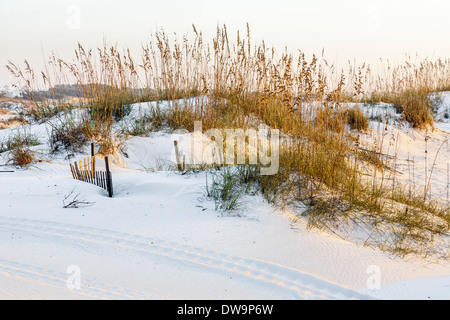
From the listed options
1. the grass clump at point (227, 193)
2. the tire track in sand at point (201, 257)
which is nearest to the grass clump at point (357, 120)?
the grass clump at point (227, 193)

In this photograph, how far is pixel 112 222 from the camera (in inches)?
119

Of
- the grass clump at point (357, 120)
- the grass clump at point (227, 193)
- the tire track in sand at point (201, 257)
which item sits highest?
the grass clump at point (357, 120)

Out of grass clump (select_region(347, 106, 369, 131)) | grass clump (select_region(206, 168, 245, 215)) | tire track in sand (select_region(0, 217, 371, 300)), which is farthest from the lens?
grass clump (select_region(347, 106, 369, 131))

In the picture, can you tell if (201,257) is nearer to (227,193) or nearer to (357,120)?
(227,193)

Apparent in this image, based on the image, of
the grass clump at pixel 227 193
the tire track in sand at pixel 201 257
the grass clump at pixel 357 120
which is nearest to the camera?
the tire track in sand at pixel 201 257

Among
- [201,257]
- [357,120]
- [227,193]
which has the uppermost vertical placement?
[357,120]

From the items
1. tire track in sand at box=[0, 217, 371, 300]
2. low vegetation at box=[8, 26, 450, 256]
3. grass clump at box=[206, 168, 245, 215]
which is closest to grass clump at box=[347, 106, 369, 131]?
low vegetation at box=[8, 26, 450, 256]

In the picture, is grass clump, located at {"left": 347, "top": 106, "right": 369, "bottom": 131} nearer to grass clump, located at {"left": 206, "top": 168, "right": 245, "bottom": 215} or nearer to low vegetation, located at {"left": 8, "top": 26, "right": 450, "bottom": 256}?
low vegetation, located at {"left": 8, "top": 26, "right": 450, "bottom": 256}

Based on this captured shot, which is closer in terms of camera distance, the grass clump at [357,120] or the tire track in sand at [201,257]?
the tire track in sand at [201,257]

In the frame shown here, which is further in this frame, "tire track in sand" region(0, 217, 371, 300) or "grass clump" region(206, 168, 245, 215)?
"grass clump" region(206, 168, 245, 215)

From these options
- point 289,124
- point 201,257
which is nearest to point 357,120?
point 289,124

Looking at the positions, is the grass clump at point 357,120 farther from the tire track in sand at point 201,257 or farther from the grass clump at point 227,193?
the tire track in sand at point 201,257

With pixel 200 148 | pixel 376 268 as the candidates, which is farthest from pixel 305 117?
pixel 376 268
